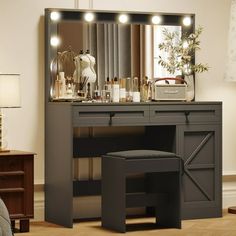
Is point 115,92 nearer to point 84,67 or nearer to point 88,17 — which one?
point 84,67

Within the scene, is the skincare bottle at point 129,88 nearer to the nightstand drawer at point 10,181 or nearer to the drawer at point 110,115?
the drawer at point 110,115

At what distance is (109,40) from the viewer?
618 centimetres

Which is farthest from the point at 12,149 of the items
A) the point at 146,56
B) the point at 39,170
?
the point at 146,56

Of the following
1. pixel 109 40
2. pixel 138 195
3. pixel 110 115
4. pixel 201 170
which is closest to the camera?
pixel 138 195

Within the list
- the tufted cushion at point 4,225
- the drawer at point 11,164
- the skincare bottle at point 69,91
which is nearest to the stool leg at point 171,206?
the skincare bottle at point 69,91

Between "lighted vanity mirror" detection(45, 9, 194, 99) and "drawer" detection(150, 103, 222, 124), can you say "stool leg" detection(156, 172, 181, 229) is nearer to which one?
"drawer" detection(150, 103, 222, 124)

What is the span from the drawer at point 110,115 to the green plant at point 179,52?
64 centimetres

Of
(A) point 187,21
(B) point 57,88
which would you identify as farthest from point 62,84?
(A) point 187,21

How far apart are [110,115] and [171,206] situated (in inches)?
31.2

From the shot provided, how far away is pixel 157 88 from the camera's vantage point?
6051mm

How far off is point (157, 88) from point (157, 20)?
63 centimetres

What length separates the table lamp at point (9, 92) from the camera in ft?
18.1

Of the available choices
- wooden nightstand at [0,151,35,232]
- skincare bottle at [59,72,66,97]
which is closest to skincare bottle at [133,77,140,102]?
skincare bottle at [59,72,66,97]

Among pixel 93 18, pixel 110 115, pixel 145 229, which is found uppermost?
pixel 93 18
